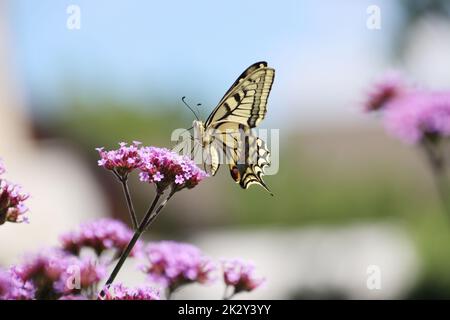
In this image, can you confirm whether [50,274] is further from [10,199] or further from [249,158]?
[249,158]

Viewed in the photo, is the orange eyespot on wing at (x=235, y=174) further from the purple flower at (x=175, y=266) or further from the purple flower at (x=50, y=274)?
the purple flower at (x=50, y=274)

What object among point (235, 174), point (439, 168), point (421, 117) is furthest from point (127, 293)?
point (421, 117)

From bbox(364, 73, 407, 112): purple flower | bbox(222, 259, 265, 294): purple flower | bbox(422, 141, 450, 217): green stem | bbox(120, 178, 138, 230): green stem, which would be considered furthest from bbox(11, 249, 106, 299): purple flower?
bbox(364, 73, 407, 112): purple flower

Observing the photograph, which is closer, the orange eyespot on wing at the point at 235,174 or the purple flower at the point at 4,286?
the purple flower at the point at 4,286

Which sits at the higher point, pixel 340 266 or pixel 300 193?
pixel 340 266

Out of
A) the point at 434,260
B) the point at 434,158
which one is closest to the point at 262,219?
the point at 434,260

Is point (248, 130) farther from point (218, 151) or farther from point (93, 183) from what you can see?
point (93, 183)

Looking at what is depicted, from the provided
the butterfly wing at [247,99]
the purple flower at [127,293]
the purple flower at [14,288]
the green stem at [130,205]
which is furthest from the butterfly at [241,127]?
the purple flower at [14,288]

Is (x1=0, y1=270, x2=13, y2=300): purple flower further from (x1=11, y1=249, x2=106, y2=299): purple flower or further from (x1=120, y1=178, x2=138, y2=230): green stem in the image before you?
(x1=120, y1=178, x2=138, y2=230): green stem
